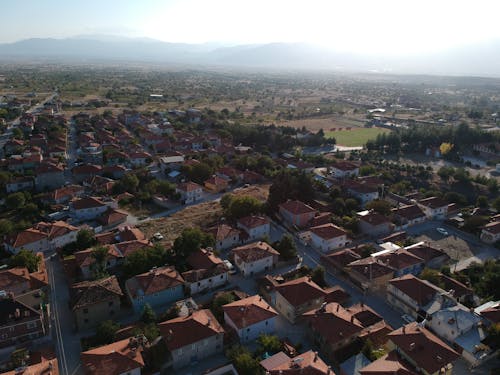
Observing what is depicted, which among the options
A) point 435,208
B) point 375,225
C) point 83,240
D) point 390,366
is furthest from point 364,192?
point 83,240

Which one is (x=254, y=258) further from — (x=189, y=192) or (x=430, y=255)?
(x=189, y=192)

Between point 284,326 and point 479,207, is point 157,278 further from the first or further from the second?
point 479,207

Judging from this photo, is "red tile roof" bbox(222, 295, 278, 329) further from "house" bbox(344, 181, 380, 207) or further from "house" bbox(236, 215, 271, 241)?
"house" bbox(344, 181, 380, 207)

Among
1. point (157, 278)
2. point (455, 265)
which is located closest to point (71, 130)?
point (157, 278)

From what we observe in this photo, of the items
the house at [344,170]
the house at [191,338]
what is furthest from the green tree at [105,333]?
the house at [344,170]

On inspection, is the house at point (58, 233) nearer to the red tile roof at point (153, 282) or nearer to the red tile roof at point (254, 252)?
the red tile roof at point (153, 282)
